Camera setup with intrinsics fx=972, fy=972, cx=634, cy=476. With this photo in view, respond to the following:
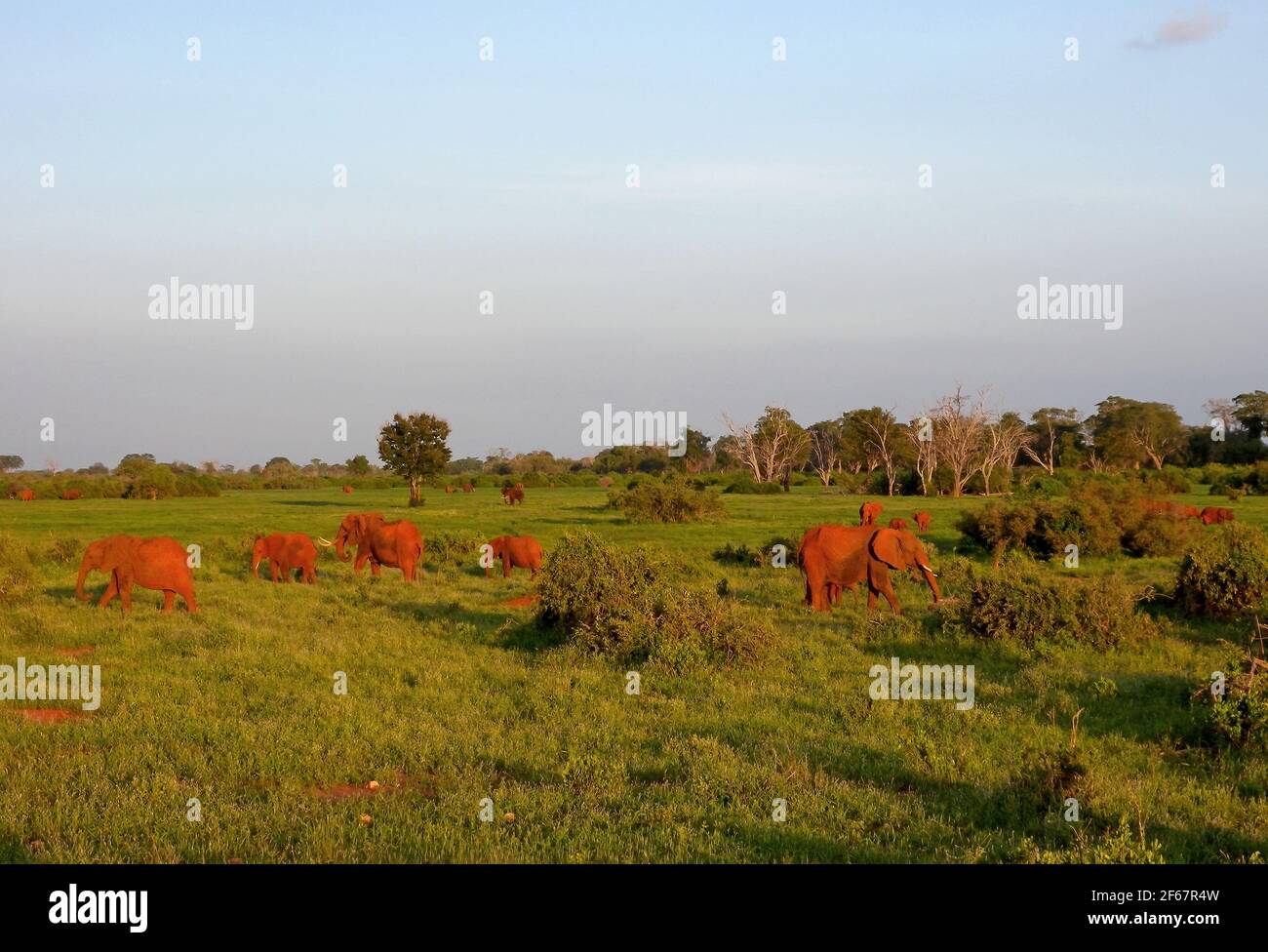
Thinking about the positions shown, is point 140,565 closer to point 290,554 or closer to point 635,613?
point 290,554

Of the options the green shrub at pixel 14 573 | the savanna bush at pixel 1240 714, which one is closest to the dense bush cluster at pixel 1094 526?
the savanna bush at pixel 1240 714

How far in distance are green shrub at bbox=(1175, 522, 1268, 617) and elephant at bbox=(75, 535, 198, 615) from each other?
Answer: 1772 centimetres

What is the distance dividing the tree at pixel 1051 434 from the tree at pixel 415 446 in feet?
199

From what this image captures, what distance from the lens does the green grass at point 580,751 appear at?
6789mm

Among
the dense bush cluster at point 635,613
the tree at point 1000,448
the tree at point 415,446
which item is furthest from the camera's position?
the tree at point 1000,448

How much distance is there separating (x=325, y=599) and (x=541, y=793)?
46.0ft

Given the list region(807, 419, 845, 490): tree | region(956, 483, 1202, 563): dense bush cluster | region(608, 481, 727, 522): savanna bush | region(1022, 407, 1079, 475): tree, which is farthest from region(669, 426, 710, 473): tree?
region(956, 483, 1202, 563): dense bush cluster

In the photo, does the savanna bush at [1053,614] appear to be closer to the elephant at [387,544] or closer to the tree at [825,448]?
the elephant at [387,544]

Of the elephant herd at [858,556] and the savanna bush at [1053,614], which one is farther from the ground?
the elephant herd at [858,556]

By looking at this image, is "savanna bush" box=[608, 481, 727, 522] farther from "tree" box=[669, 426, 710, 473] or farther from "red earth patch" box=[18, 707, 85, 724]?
"tree" box=[669, 426, 710, 473]

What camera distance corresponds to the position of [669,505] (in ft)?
151

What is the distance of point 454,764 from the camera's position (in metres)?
8.74

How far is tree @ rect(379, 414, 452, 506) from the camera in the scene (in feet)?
216

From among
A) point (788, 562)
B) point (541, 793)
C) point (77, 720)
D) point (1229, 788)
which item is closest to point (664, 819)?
point (541, 793)
